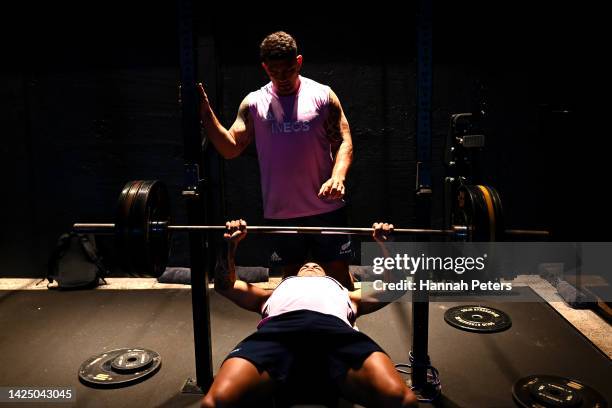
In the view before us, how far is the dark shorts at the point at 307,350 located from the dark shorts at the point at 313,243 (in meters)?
0.73

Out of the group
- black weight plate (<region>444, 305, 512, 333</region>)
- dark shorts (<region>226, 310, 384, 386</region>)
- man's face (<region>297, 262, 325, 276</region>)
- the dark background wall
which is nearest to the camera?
dark shorts (<region>226, 310, 384, 386</region>)

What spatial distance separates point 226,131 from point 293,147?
0.35 metres

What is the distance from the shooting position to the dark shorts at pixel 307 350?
1906 mm

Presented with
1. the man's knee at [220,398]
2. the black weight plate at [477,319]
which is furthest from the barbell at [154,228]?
the black weight plate at [477,319]

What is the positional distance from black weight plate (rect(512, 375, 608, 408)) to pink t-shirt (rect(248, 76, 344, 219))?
1.28 metres

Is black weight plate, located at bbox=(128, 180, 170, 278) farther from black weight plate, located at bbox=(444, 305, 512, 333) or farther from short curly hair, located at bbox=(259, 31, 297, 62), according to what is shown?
black weight plate, located at bbox=(444, 305, 512, 333)

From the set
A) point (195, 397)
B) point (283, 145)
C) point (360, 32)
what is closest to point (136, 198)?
point (283, 145)

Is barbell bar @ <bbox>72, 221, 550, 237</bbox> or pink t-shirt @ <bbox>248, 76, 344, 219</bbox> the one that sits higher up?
pink t-shirt @ <bbox>248, 76, 344, 219</bbox>

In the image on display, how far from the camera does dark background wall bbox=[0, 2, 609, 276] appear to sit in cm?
401

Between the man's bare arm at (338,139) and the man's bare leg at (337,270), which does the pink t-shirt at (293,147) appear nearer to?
the man's bare arm at (338,139)

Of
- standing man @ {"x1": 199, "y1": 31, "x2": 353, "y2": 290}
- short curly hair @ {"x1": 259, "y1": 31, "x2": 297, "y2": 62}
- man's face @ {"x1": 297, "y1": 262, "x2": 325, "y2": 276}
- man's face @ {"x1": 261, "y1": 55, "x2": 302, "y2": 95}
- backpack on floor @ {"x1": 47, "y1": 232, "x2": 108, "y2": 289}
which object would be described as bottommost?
backpack on floor @ {"x1": 47, "y1": 232, "x2": 108, "y2": 289}

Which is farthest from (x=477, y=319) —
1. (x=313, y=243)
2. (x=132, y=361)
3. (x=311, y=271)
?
(x=132, y=361)

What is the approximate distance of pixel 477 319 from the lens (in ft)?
11.2

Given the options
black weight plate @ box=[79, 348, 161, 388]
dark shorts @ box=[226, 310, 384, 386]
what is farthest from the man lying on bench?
black weight plate @ box=[79, 348, 161, 388]
